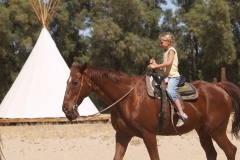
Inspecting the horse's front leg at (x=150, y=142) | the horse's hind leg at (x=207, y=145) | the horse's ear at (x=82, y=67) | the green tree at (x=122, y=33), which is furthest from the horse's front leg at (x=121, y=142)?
the green tree at (x=122, y=33)

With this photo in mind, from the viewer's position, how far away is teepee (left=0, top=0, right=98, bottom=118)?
642 inches

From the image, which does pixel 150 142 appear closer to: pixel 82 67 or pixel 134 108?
pixel 134 108

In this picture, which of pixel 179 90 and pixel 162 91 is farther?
pixel 179 90

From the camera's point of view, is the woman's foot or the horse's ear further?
the woman's foot

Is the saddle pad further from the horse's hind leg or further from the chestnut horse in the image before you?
the horse's hind leg

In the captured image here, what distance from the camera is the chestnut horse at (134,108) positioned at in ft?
17.7

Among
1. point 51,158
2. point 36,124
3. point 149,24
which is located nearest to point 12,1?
point 149,24

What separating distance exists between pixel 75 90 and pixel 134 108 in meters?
0.79

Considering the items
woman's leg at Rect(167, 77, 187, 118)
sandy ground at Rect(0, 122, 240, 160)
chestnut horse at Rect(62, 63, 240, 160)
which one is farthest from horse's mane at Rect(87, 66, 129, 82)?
sandy ground at Rect(0, 122, 240, 160)

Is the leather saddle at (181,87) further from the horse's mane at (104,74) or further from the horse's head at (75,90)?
the horse's head at (75,90)

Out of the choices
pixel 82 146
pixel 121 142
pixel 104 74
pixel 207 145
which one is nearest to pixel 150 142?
pixel 121 142

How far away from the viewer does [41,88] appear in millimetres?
16609

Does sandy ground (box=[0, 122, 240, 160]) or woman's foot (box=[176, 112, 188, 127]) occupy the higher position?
woman's foot (box=[176, 112, 188, 127])

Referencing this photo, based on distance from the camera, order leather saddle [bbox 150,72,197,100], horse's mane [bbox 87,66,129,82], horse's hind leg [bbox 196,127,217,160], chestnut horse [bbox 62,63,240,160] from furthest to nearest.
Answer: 1. horse's hind leg [bbox 196,127,217,160]
2. leather saddle [bbox 150,72,197,100]
3. horse's mane [bbox 87,66,129,82]
4. chestnut horse [bbox 62,63,240,160]
